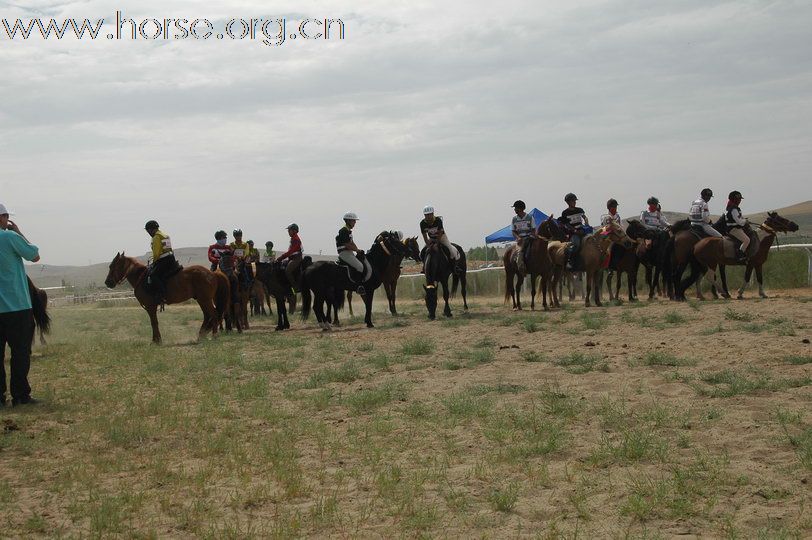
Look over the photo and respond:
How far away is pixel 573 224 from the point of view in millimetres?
22109

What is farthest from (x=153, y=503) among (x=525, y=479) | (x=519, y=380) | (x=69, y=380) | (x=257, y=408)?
(x=69, y=380)

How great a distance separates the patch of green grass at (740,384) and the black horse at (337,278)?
11.5m

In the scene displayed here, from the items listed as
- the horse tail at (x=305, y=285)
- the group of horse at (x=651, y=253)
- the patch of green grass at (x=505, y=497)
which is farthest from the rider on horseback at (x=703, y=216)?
the patch of green grass at (x=505, y=497)

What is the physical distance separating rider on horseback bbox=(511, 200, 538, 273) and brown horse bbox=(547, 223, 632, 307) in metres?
0.74

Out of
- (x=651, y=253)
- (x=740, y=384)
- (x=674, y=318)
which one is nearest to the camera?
(x=740, y=384)

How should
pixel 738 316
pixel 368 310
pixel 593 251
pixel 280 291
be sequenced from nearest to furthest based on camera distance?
pixel 738 316
pixel 368 310
pixel 593 251
pixel 280 291

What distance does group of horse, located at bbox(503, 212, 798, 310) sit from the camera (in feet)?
71.7

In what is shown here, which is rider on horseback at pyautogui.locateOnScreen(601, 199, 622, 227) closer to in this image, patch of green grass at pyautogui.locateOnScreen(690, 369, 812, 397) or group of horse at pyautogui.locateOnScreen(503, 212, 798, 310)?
group of horse at pyautogui.locateOnScreen(503, 212, 798, 310)

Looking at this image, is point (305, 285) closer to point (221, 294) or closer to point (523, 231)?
point (221, 294)

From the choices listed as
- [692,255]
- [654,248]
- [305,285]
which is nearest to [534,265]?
[654,248]

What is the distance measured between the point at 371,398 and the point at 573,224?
12677mm

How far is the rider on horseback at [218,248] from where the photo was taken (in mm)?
22859

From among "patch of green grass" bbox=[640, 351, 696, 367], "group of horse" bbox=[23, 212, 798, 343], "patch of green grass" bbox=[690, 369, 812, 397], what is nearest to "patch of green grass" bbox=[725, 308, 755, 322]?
"patch of green grass" bbox=[640, 351, 696, 367]

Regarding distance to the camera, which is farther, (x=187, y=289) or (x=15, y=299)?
(x=187, y=289)
